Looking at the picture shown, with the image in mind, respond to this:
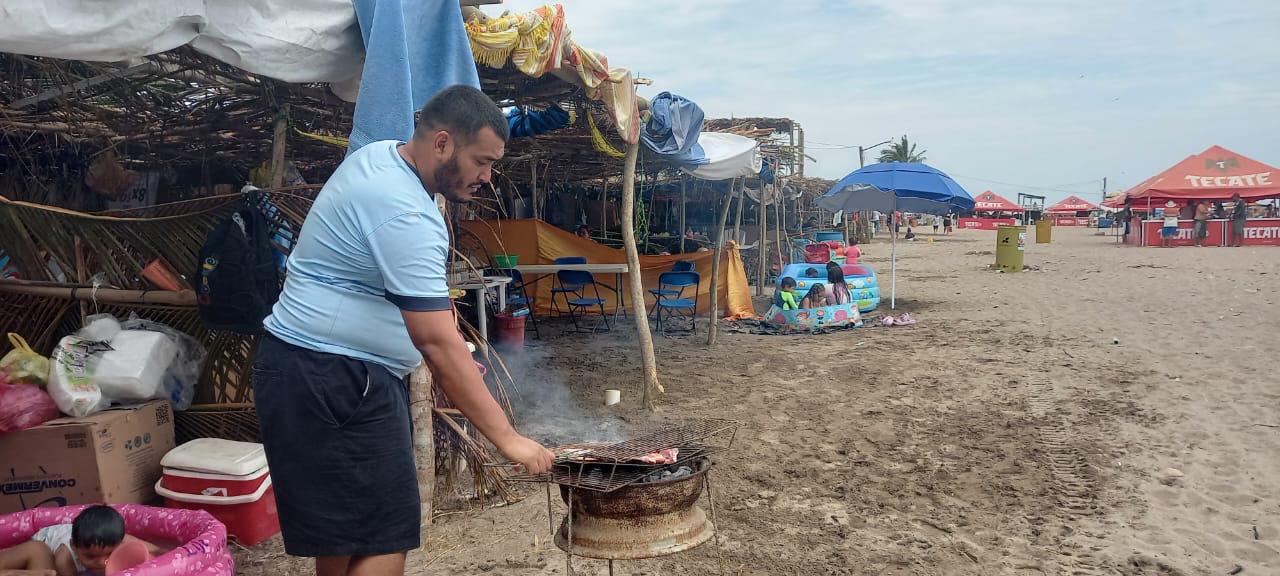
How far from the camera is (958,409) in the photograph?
638 centimetres

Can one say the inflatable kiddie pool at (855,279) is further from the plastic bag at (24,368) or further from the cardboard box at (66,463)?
the plastic bag at (24,368)

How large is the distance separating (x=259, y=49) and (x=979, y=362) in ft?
24.4

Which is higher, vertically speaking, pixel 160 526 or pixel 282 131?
pixel 282 131

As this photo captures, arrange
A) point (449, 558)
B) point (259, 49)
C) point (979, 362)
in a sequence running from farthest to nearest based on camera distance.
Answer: point (979, 362) < point (449, 558) < point (259, 49)

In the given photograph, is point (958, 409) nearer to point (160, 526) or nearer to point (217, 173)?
point (160, 526)

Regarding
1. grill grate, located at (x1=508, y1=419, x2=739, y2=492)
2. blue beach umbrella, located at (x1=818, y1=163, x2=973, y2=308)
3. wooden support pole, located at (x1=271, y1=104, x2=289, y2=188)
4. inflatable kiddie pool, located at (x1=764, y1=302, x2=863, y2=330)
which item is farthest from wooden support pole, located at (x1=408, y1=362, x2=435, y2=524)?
blue beach umbrella, located at (x1=818, y1=163, x2=973, y2=308)

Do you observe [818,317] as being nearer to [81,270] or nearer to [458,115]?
[81,270]

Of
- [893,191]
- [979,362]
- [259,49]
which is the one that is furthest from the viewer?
[893,191]

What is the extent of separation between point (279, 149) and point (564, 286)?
6668 millimetres

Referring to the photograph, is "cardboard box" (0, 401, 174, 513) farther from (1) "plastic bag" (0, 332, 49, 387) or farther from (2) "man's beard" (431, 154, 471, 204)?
(2) "man's beard" (431, 154, 471, 204)

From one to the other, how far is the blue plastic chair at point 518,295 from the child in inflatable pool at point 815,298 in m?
3.72

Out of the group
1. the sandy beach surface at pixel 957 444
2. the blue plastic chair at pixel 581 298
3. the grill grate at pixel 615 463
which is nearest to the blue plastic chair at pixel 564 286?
the blue plastic chair at pixel 581 298

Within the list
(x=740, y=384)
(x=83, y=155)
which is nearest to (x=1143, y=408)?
(x=740, y=384)

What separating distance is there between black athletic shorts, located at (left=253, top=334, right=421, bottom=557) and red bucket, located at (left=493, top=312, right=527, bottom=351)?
6.49m
